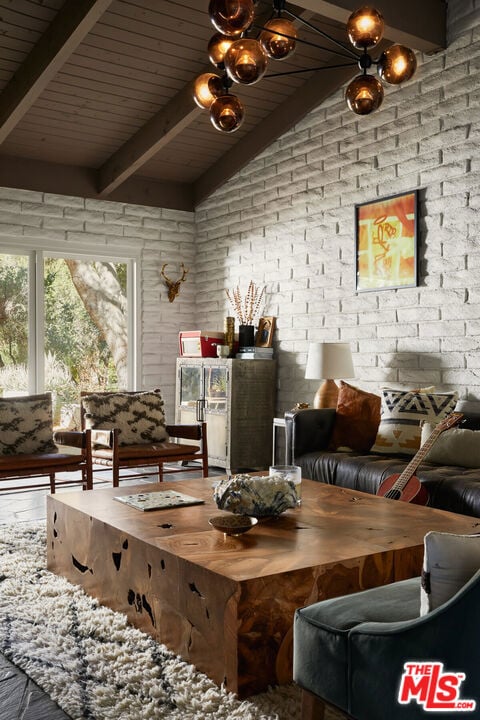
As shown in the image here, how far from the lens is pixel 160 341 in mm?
7168

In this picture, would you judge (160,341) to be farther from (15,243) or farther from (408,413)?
(408,413)

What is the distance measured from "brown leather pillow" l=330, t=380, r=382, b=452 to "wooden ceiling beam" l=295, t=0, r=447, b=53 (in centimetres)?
231

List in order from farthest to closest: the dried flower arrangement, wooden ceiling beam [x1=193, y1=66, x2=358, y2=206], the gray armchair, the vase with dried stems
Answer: the dried flower arrangement < the vase with dried stems < wooden ceiling beam [x1=193, y1=66, x2=358, y2=206] < the gray armchair

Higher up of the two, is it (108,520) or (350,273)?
(350,273)

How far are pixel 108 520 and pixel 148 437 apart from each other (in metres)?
2.17

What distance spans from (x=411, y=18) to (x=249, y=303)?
9.44ft

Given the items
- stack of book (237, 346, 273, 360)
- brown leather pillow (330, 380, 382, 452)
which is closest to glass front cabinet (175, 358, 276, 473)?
stack of book (237, 346, 273, 360)

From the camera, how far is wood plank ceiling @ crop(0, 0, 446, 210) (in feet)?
14.6

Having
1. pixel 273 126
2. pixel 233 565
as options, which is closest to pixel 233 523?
pixel 233 565

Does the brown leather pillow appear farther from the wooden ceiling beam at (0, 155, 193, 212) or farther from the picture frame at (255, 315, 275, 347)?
the wooden ceiling beam at (0, 155, 193, 212)

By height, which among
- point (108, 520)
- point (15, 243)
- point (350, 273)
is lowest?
point (108, 520)

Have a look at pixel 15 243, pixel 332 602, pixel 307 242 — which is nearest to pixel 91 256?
pixel 15 243

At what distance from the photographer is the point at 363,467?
3.87 metres

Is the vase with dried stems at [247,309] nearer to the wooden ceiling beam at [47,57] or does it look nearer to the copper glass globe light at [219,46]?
the wooden ceiling beam at [47,57]
